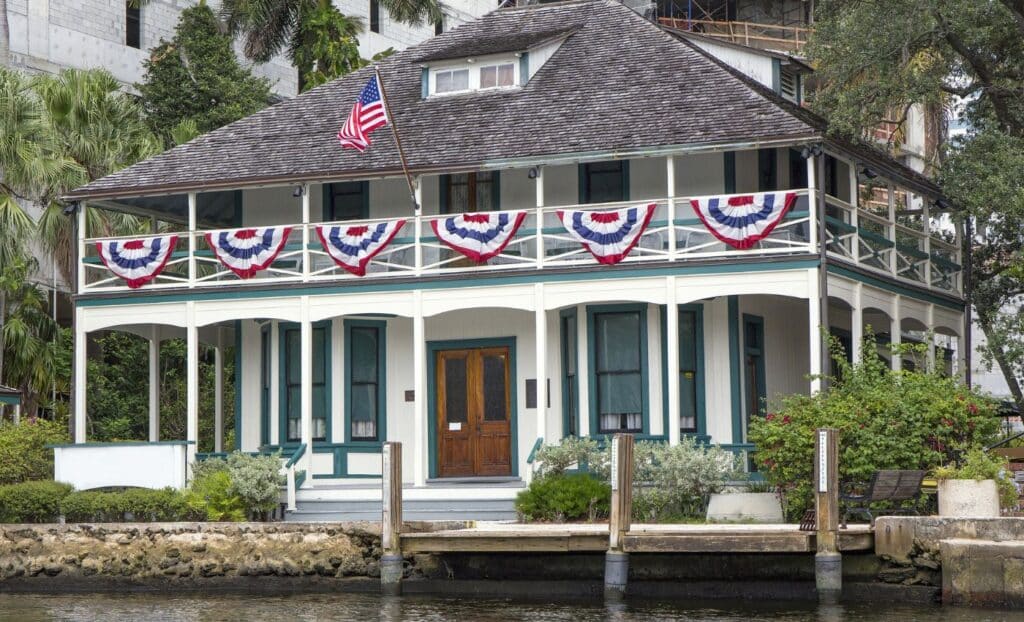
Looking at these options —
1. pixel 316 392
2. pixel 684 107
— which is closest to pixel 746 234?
pixel 684 107

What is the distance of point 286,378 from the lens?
102 feet

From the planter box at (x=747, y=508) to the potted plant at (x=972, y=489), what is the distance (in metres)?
4.03

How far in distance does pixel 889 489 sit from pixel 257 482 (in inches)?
385

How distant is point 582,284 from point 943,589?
8.62 meters

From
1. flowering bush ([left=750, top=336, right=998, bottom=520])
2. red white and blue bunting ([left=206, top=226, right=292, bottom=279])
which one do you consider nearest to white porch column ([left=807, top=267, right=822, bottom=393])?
flowering bush ([left=750, top=336, right=998, bottom=520])

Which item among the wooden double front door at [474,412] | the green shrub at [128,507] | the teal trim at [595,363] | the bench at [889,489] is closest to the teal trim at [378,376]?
the wooden double front door at [474,412]

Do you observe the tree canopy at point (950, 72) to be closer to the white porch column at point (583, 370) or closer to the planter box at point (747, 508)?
the white porch column at point (583, 370)

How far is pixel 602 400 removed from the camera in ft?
95.7

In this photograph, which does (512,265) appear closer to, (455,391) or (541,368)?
(541,368)

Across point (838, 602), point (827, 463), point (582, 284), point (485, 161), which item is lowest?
point (838, 602)

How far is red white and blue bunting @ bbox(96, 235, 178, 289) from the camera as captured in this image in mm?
30297

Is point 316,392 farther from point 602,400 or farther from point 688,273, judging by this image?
point 688,273

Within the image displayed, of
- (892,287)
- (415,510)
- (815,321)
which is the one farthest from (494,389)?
(892,287)

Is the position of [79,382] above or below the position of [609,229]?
below
